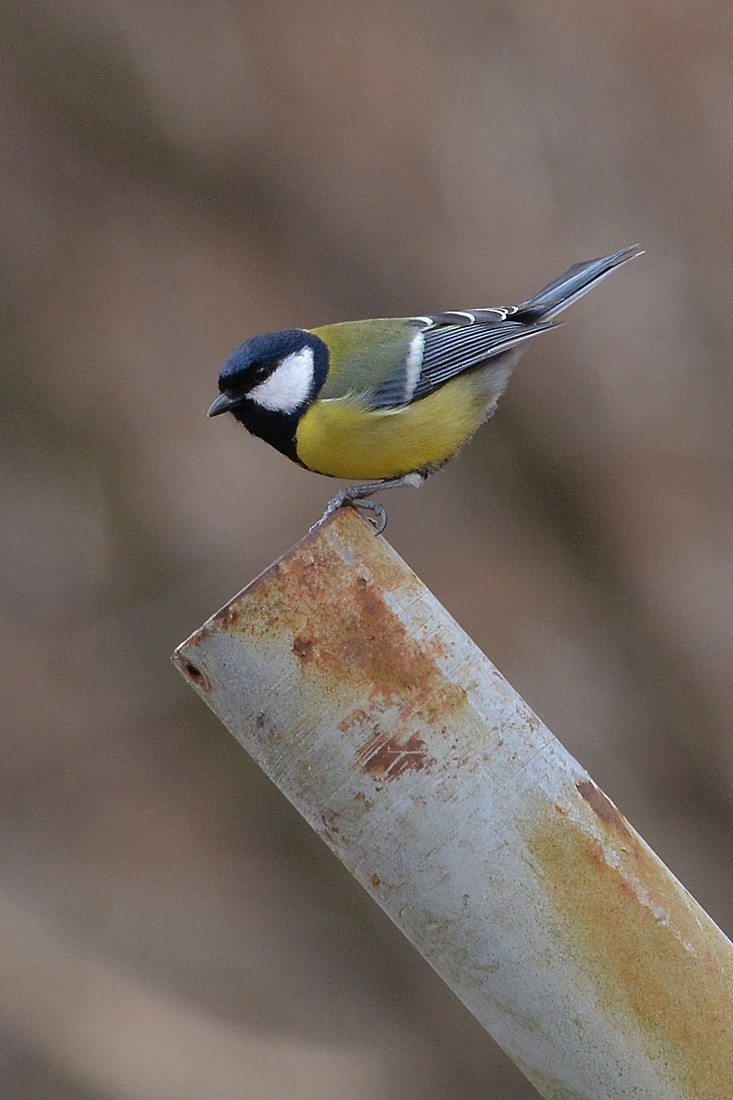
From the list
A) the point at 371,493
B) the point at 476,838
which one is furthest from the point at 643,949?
the point at 371,493

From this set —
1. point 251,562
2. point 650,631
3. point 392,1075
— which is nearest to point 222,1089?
point 392,1075

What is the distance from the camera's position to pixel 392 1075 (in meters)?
4.09

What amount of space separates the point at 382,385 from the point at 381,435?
0.10 meters

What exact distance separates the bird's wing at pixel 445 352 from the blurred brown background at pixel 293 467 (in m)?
1.49

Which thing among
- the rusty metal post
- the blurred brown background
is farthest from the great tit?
the blurred brown background

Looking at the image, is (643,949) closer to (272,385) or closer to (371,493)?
(371,493)

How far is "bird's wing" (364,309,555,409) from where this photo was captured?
86.3 inches

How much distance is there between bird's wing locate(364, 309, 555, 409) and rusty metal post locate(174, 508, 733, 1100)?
97 cm

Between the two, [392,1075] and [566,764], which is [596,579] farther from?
[566,764]

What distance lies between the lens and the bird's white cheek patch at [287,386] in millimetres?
2088

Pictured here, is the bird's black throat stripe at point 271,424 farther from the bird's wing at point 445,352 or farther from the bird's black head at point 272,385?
the bird's wing at point 445,352

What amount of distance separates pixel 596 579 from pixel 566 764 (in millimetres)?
2857

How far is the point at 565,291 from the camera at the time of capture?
2.34 m

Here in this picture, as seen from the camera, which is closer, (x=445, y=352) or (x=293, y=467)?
(x=445, y=352)
